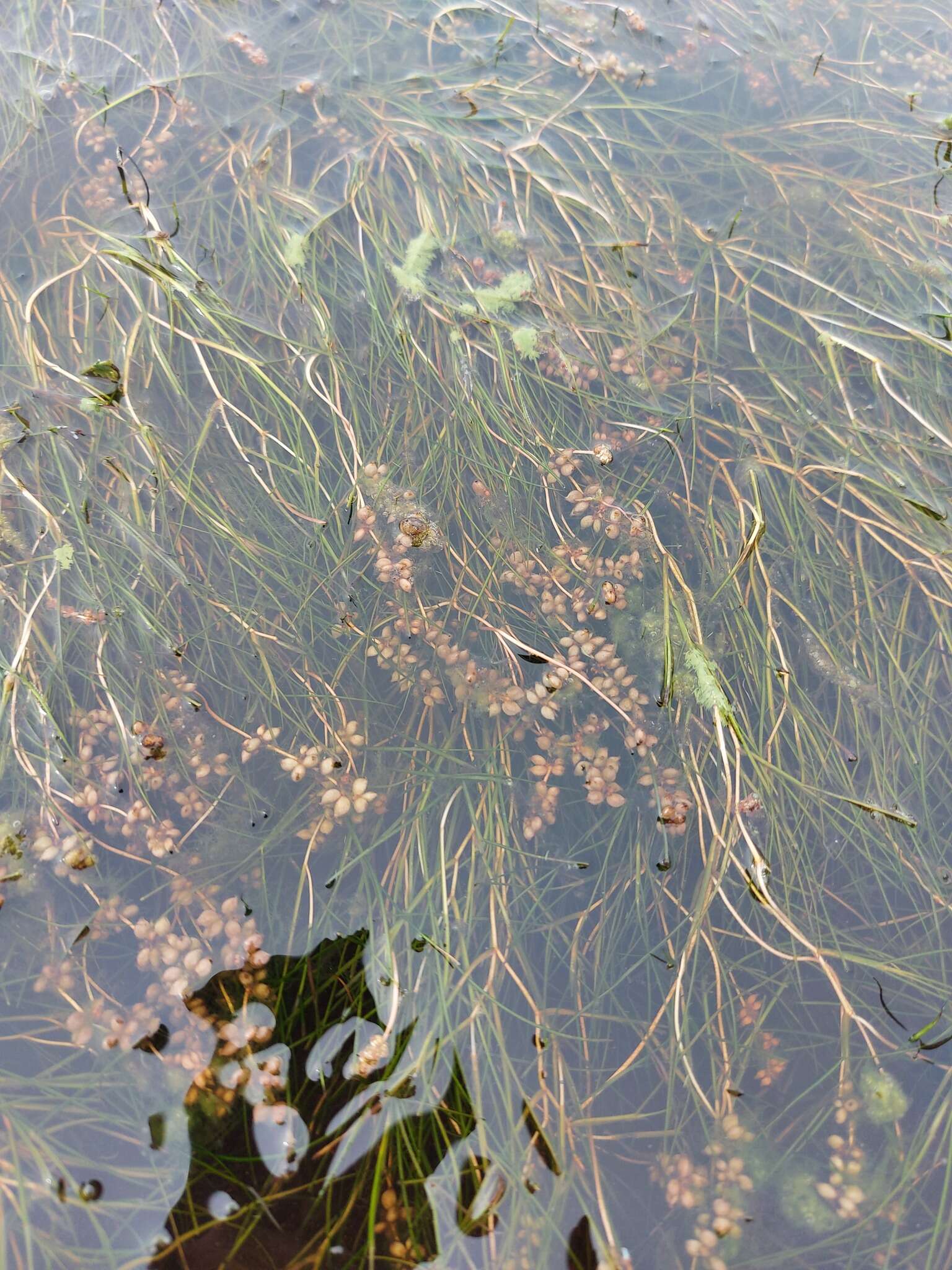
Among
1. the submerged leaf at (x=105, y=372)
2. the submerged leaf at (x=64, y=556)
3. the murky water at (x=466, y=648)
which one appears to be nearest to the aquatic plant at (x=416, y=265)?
the murky water at (x=466, y=648)

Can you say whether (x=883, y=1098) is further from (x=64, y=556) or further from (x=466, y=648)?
(x=64, y=556)

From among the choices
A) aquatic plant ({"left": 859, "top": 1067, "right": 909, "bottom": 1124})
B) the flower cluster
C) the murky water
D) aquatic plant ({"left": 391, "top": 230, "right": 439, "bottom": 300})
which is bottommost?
aquatic plant ({"left": 859, "top": 1067, "right": 909, "bottom": 1124})

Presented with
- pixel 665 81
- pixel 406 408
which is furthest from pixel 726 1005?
pixel 665 81

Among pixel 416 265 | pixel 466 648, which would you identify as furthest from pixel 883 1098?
pixel 416 265

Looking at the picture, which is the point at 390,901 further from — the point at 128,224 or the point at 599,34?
the point at 599,34

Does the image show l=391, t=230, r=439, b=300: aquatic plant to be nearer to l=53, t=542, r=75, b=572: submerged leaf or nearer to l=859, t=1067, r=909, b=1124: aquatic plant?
l=53, t=542, r=75, b=572: submerged leaf

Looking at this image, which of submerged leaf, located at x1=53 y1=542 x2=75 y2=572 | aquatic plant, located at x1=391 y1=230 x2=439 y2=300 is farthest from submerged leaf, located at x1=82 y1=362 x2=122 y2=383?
aquatic plant, located at x1=391 y1=230 x2=439 y2=300

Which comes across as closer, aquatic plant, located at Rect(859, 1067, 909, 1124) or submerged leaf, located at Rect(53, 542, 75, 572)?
aquatic plant, located at Rect(859, 1067, 909, 1124)

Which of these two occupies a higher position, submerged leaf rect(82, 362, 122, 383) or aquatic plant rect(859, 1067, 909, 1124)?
submerged leaf rect(82, 362, 122, 383)
